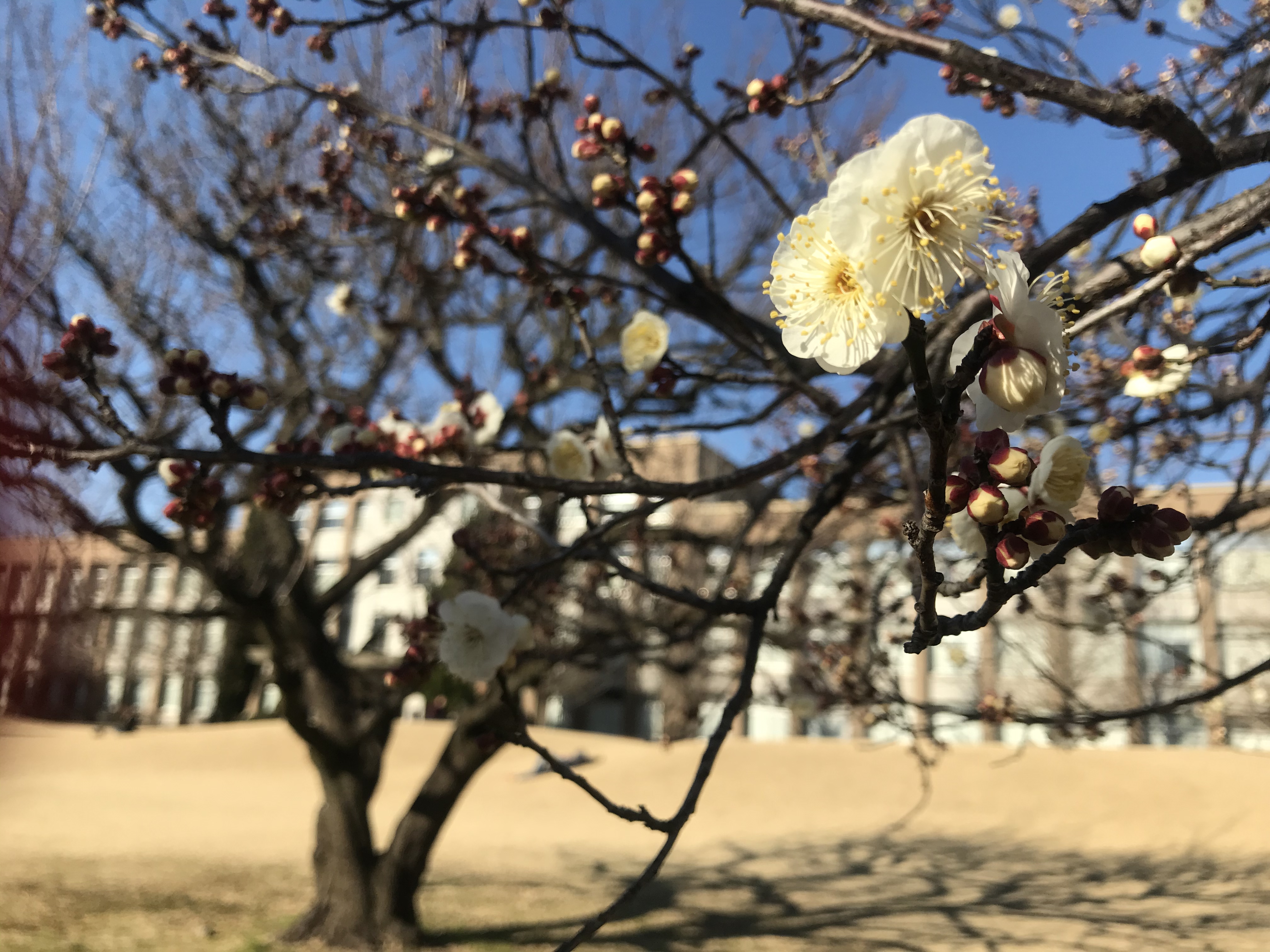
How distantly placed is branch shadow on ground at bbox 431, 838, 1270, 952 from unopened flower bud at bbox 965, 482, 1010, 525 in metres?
4.82

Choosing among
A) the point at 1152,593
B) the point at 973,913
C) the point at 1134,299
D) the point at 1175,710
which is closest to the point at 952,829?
the point at 973,913

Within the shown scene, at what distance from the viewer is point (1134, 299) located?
1.53 m

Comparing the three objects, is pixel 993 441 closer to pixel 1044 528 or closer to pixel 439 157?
pixel 1044 528

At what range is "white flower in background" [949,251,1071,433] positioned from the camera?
2.86ft

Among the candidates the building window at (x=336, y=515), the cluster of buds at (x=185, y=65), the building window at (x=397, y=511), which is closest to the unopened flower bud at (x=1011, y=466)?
the cluster of buds at (x=185, y=65)

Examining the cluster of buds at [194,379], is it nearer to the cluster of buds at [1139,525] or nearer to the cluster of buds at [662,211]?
the cluster of buds at [662,211]

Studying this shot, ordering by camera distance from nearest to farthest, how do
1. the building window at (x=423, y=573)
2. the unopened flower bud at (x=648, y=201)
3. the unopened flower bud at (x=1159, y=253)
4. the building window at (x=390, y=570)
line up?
the unopened flower bud at (x=1159, y=253), the unopened flower bud at (x=648, y=201), the building window at (x=423, y=573), the building window at (x=390, y=570)

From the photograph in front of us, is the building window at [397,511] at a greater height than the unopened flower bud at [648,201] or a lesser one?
greater

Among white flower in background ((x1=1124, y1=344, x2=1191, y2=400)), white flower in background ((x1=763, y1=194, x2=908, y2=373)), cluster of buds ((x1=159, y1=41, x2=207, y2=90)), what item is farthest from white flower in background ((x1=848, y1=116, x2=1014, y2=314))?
cluster of buds ((x1=159, y1=41, x2=207, y2=90))

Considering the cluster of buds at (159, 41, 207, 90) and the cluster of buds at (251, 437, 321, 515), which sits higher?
the cluster of buds at (159, 41, 207, 90)

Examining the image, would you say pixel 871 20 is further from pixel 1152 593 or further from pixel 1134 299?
pixel 1152 593

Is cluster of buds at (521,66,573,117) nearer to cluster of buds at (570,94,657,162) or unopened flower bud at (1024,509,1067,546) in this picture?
cluster of buds at (570,94,657,162)

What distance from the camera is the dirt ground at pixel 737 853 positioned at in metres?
5.14

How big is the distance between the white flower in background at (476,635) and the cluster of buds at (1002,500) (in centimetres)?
142
